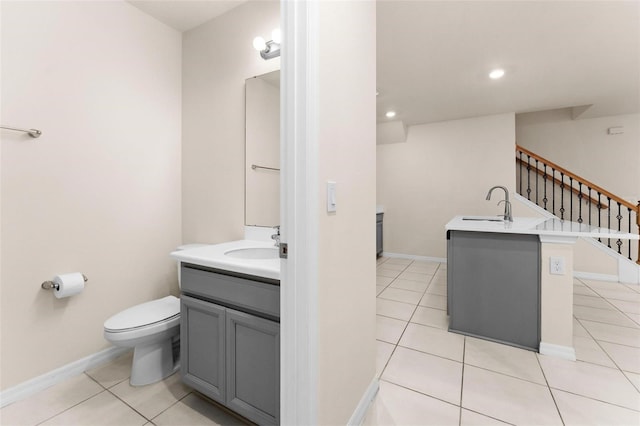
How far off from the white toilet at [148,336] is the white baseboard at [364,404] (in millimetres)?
1155

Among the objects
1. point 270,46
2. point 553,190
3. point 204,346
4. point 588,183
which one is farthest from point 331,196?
point 553,190

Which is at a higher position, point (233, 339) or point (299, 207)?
point (299, 207)

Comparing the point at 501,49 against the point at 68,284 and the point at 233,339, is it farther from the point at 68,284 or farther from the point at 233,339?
the point at 68,284

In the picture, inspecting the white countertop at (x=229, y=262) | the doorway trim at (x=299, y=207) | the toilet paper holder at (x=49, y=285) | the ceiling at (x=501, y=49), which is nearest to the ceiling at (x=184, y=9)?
the ceiling at (x=501, y=49)

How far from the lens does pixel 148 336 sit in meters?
1.59

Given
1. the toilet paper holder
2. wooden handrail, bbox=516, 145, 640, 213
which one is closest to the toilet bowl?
the toilet paper holder

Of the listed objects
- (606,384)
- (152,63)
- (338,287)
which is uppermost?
(152,63)

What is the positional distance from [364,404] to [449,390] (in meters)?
0.57

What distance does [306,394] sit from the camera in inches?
38.8

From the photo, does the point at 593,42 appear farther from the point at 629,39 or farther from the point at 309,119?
the point at 309,119

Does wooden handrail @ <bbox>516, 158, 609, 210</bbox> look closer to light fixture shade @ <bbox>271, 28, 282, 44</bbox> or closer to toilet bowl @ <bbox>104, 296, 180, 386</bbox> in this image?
light fixture shade @ <bbox>271, 28, 282, 44</bbox>

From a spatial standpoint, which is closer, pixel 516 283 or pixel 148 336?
pixel 148 336

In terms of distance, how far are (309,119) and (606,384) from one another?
2.33 meters

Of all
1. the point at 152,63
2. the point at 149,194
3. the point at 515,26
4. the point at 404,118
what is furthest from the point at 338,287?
the point at 404,118
